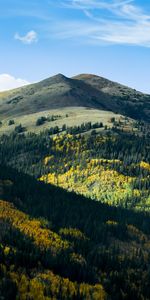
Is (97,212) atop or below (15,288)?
below

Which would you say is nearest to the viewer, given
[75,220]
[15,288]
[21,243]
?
[15,288]

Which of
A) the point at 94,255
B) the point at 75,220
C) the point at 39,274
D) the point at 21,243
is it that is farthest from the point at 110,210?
the point at 39,274

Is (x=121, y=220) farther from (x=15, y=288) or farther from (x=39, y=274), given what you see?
(x=15, y=288)

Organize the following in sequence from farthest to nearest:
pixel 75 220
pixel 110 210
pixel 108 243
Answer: pixel 110 210
pixel 75 220
pixel 108 243

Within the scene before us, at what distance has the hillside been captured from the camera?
255 feet

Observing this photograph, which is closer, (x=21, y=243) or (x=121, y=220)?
(x=21, y=243)

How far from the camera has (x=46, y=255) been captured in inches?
3632

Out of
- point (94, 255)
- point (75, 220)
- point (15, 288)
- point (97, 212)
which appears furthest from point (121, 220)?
point (15, 288)

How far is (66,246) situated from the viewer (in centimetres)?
10988

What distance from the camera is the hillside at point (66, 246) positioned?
7762 cm

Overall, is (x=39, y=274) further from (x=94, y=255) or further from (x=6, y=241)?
(x=94, y=255)

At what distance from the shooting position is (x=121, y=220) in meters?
164

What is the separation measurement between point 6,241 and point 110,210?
85861 millimetres

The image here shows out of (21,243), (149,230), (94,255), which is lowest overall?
(149,230)
